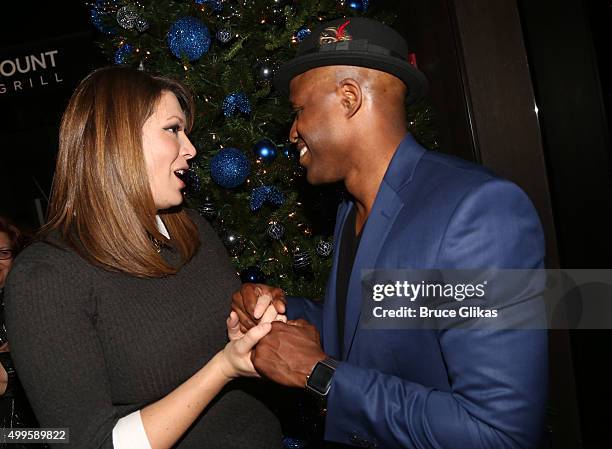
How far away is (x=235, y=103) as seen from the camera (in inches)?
109

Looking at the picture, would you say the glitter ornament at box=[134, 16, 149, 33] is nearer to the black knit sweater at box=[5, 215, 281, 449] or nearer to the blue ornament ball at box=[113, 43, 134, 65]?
the blue ornament ball at box=[113, 43, 134, 65]

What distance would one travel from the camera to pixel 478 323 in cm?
134

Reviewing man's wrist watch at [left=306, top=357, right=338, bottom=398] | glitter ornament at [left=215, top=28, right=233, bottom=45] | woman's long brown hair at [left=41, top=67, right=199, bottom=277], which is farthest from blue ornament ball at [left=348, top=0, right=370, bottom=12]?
man's wrist watch at [left=306, top=357, right=338, bottom=398]

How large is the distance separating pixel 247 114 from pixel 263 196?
1.91 feet

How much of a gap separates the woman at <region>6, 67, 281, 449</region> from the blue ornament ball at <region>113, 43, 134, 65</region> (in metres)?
1.18

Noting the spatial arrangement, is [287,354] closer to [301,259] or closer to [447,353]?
[447,353]

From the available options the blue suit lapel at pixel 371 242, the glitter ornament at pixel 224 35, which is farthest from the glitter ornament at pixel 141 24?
the blue suit lapel at pixel 371 242

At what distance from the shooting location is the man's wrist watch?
4.81 ft

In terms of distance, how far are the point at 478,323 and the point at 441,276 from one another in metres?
0.17

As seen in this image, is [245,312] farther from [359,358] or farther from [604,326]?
[604,326]

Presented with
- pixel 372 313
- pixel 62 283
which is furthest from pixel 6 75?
pixel 372 313

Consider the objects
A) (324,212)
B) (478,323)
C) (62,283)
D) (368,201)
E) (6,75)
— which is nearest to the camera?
(478,323)

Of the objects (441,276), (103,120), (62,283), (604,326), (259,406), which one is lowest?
(604,326)
